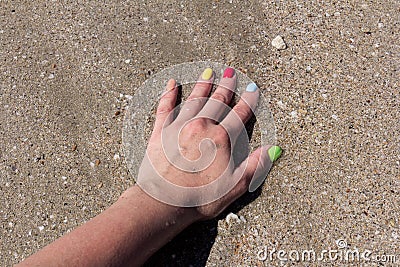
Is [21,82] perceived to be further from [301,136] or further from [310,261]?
[310,261]

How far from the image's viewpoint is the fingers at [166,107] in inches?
80.7

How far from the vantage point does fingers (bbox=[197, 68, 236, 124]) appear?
2041 mm

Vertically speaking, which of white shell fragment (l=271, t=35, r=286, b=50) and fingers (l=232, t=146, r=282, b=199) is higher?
white shell fragment (l=271, t=35, r=286, b=50)

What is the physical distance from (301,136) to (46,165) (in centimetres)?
114

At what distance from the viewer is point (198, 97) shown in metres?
2.09

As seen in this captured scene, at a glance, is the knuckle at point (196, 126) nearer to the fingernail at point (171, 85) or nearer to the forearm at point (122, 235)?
the fingernail at point (171, 85)

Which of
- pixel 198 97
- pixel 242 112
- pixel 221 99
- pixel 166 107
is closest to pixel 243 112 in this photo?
pixel 242 112

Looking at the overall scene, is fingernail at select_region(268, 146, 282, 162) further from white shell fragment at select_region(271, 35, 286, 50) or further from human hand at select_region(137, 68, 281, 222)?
white shell fragment at select_region(271, 35, 286, 50)

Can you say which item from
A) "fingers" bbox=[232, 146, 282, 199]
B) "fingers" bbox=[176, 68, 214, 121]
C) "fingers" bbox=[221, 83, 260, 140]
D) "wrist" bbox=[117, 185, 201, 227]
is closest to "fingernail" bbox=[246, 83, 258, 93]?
"fingers" bbox=[221, 83, 260, 140]

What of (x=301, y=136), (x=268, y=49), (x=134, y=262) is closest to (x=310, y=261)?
(x=301, y=136)

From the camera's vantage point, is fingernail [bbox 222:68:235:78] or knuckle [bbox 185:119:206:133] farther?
fingernail [bbox 222:68:235:78]

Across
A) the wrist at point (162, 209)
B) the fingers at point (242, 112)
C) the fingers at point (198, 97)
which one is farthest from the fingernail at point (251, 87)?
the wrist at point (162, 209)

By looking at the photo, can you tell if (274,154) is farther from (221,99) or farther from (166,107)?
(166,107)

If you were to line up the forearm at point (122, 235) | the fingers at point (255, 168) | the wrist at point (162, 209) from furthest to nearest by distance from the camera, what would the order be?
1. the fingers at point (255, 168)
2. the wrist at point (162, 209)
3. the forearm at point (122, 235)
